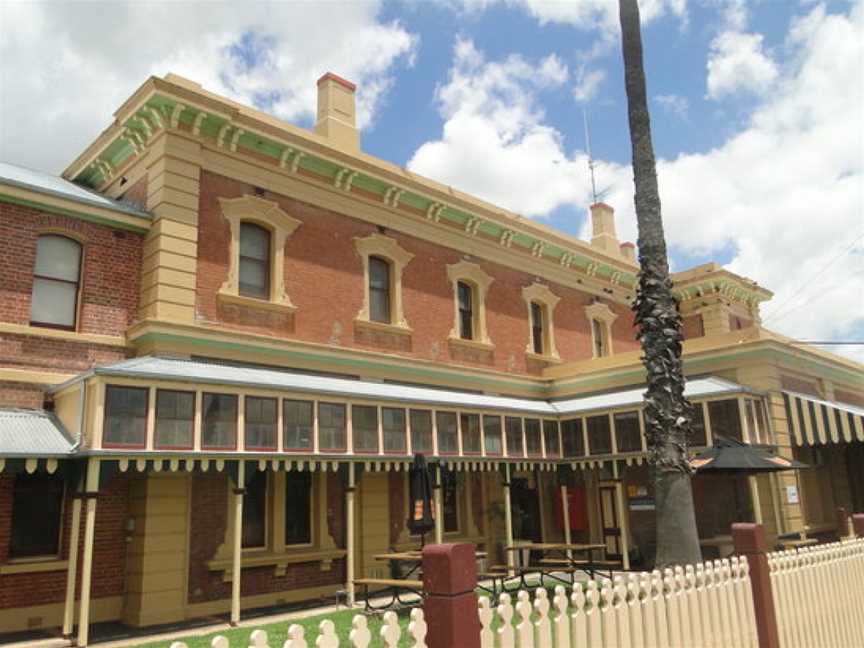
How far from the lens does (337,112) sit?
19594 mm

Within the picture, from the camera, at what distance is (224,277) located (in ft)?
50.8

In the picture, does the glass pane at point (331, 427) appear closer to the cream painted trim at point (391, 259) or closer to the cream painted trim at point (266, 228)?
the cream painted trim at point (266, 228)

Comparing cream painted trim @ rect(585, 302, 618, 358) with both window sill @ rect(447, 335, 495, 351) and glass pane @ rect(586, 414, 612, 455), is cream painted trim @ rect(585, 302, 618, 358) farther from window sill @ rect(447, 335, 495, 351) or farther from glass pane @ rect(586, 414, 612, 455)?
glass pane @ rect(586, 414, 612, 455)

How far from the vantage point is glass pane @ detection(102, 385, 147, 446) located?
37.2 feet

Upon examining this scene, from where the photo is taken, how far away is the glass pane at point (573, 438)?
65.0 feet

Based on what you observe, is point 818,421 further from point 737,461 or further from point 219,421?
point 219,421

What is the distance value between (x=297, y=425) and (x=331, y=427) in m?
0.81

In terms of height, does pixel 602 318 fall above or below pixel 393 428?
above

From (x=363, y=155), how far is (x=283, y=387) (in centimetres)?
819

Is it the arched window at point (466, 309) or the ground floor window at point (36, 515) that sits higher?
the arched window at point (466, 309)

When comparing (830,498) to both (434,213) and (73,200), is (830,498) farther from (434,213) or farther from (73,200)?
(73,200)

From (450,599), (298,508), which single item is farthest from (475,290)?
(450,599)

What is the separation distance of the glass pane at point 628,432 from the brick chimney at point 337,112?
33.6ft

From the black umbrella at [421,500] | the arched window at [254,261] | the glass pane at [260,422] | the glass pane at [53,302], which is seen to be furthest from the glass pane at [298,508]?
the glass pane at [53,302]
